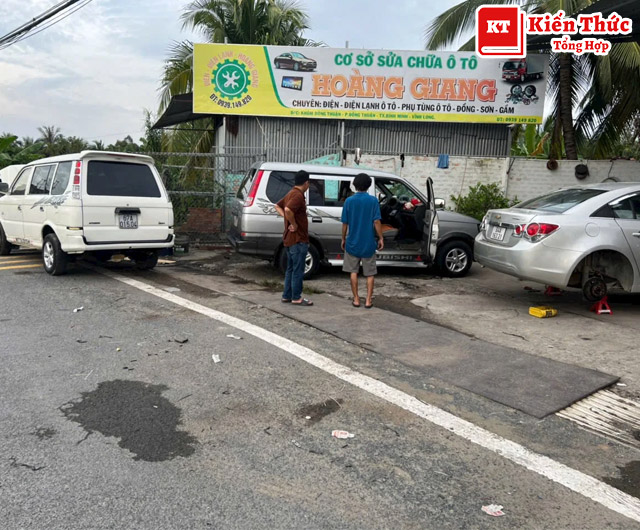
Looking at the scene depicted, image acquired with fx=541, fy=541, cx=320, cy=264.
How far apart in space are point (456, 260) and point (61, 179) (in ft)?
21.5

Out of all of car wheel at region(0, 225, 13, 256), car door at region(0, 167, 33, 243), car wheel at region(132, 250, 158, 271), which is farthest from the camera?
car wheel at region(0, 225, 13, 256)

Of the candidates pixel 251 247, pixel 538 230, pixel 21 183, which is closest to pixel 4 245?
pixel 21 183

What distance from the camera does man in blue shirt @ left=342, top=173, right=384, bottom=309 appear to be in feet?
22.4

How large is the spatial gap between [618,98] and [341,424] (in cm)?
1521

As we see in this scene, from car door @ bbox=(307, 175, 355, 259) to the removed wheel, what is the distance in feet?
12.3

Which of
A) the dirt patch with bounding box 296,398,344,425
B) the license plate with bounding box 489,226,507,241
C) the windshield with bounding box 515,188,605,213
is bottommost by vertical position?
the dirt patch with bounding box 296,398,344,425

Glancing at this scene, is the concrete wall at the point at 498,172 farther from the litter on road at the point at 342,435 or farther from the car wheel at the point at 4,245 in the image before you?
the litter on road at the point at 342,435

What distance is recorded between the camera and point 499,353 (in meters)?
5.27

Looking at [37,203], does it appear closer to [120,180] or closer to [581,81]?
[120,180]

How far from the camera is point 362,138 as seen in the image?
13883 mm

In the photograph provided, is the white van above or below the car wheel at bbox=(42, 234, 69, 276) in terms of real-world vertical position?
above

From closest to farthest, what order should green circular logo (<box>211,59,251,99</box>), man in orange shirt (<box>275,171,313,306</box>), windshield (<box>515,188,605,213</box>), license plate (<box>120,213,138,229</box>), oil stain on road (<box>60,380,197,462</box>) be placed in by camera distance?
oil stain on road (<box>60,380,197,462</box>) → man in orange shirt (<box>275,171,313,306</box>) → windshield (<box>515,188,605,213</box>) → license plate (<box>120,213,138,229</box>) → green circular logo (<box>211,59,251,99</box>)

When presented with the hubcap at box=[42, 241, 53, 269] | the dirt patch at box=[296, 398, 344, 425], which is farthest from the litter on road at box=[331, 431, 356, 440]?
the hubcap at box=[42, 241, 53, 269]

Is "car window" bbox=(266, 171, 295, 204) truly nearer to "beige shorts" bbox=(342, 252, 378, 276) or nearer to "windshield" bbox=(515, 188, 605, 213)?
"beige shorts" bbox=(342, 252, 378, 276)
